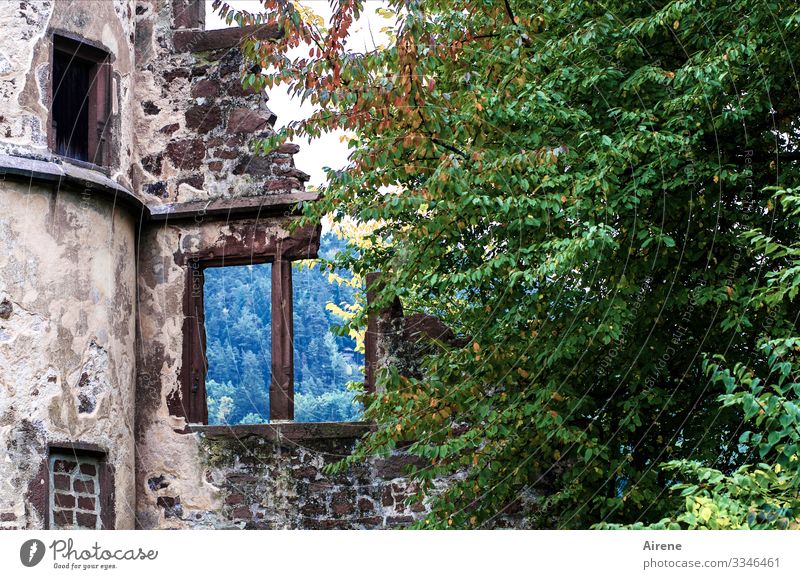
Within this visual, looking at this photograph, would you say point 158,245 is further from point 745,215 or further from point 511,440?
point 745,215

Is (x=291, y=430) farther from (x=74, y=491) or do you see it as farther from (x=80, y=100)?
(x=80, y=100)

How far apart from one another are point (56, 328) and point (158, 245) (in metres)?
1.89

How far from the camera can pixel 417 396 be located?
936 centimetres

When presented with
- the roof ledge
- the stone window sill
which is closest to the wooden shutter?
the roof ledge

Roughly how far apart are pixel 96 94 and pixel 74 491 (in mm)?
3752

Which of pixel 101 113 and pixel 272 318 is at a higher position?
pixel 101 113

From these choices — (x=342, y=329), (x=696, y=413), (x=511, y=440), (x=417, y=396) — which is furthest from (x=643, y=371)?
(x=342, y=329)

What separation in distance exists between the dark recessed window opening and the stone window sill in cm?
273

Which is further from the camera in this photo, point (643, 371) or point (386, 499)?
point (386, 499)

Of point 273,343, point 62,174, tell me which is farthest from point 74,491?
point 62,174

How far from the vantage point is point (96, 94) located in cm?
1133

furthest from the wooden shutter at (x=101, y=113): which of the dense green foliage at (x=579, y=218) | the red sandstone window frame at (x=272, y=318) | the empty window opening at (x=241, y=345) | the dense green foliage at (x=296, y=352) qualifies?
the dense green foliage at (x=296, y=352)

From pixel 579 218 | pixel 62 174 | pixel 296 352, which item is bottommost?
pixel 296 352

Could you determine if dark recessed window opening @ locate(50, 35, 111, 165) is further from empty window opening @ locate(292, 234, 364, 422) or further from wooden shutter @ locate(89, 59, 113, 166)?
empty window opening @ locate(292, 234, 364, 422)
